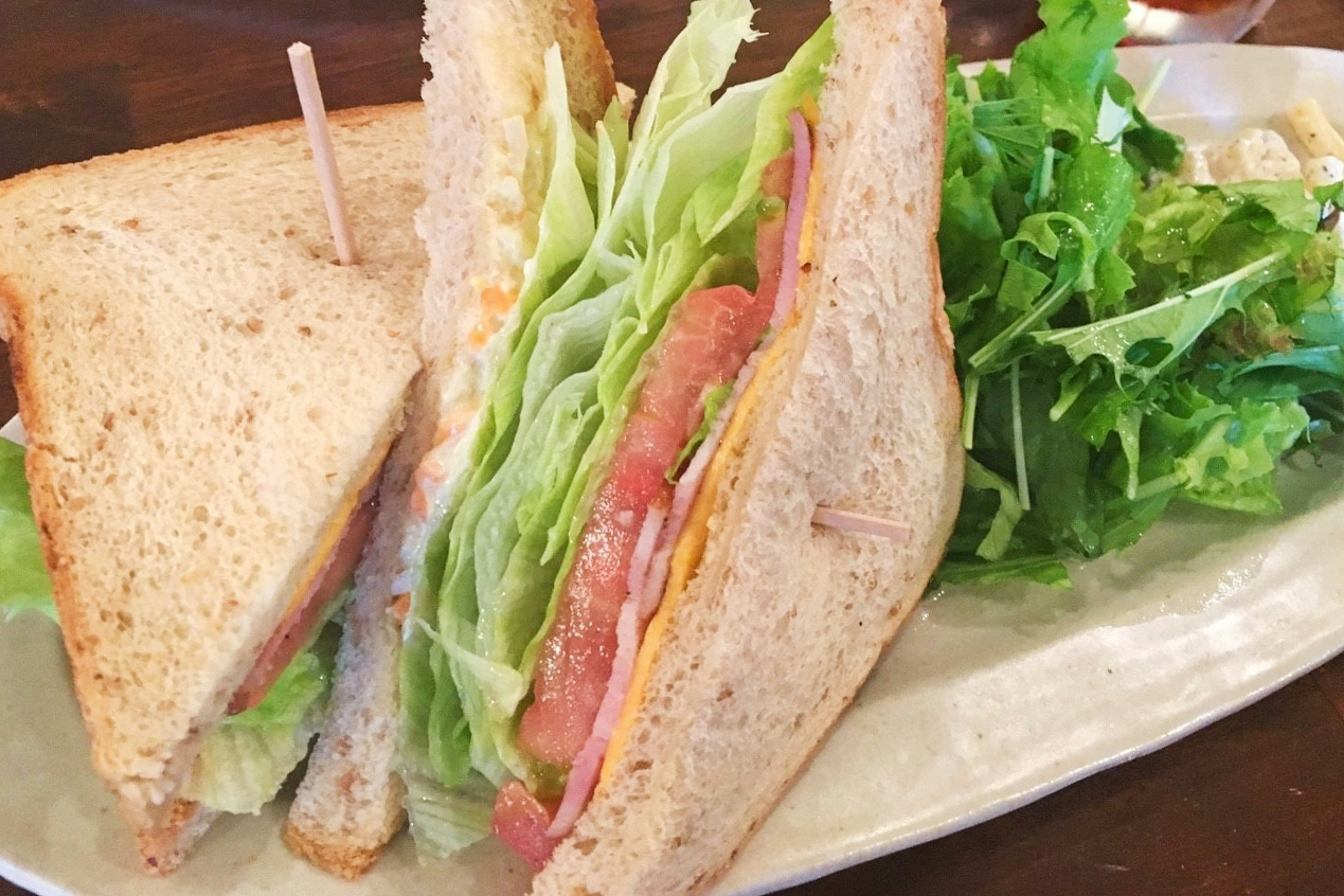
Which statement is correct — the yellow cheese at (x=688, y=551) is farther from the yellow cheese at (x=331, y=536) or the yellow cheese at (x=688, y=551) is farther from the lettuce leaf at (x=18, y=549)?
the lettuce leaf at (x=18, y=549)

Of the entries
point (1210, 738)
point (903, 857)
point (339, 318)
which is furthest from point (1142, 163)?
point (339, 318)

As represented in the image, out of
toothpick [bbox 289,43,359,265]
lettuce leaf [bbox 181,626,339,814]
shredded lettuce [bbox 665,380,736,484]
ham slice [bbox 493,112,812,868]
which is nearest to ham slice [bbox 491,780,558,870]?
ham slice [bbox 493,112,812,868]

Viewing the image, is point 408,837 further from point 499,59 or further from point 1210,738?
point 1210,738

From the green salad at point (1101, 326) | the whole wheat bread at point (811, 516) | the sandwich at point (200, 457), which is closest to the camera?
the whole wheat bread at point (811, 516)

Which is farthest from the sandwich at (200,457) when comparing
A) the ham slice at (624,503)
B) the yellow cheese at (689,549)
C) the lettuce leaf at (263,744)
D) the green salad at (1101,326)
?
the green salad at (1101,326)

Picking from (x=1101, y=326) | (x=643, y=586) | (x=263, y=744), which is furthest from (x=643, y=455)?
(x=1101, y=326)

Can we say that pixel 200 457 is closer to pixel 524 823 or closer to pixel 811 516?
pixel 524 823
